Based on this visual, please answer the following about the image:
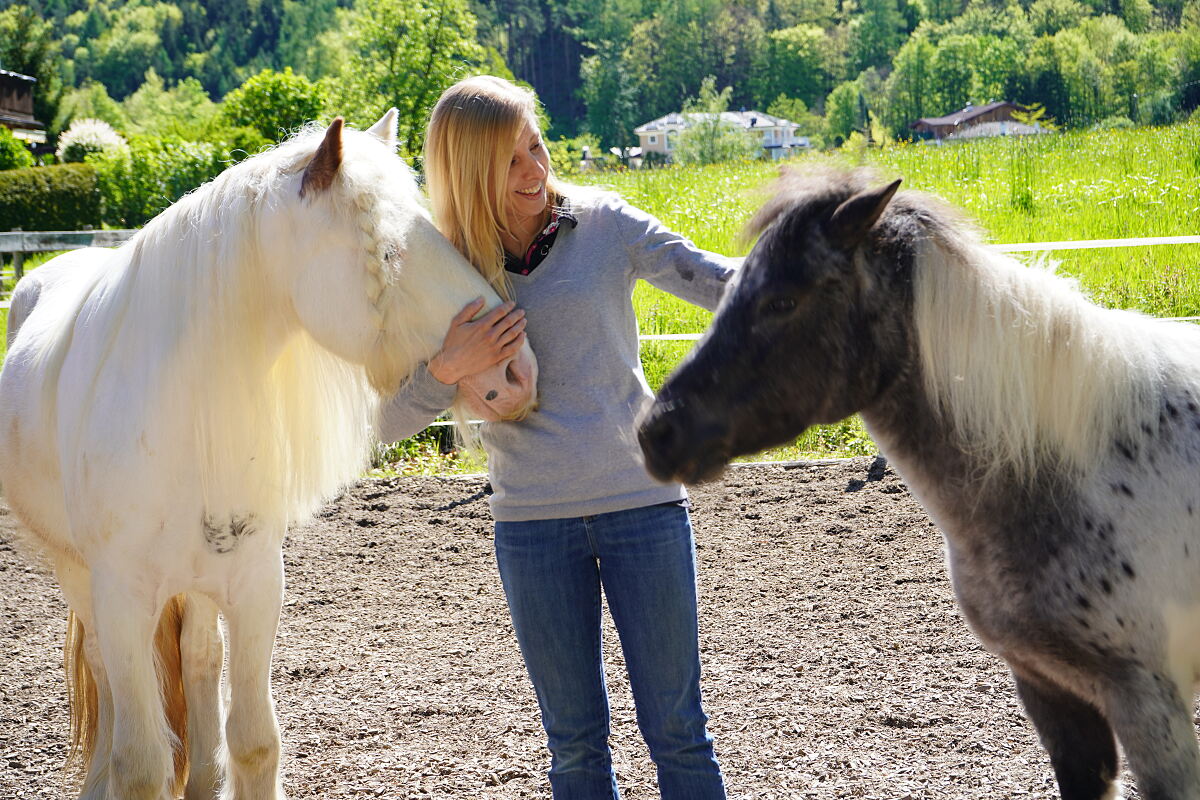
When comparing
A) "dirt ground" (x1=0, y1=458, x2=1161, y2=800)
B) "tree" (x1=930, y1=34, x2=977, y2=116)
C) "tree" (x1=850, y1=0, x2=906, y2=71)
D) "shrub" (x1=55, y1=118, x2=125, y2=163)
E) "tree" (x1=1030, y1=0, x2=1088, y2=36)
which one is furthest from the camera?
"tree" (x1=850, y1=0, x2=906, y2=71)

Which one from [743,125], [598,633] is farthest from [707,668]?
[743,125]

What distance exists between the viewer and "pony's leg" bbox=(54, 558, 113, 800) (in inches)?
111

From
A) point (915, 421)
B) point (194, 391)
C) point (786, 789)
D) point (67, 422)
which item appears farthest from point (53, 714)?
point (915, 421)

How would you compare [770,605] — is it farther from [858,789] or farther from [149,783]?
[149,783]

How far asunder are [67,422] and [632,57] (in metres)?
95.0

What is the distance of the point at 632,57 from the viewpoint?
91.7 metres

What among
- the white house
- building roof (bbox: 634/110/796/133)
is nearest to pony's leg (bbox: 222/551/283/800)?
building roof (bbox: 634/110/796/133)

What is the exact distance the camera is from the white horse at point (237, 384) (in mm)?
2027

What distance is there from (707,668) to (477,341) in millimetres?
2225

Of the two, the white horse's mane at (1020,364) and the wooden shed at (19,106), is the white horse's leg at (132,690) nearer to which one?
the white horse's mane at (1020,364)

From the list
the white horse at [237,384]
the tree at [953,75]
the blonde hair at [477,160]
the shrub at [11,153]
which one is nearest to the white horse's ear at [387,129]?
the white horse at [237,384]

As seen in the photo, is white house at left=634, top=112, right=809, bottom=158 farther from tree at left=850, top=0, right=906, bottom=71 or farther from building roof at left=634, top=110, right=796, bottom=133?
tree at left=850, top=0, right=906, bottom=71

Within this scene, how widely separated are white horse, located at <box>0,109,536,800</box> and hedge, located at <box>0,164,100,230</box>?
57.5ft

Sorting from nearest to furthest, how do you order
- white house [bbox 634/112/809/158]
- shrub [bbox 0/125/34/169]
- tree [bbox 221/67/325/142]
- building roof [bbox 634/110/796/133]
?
shrub [bbox 0/125/34/169]
tree [bbox 221/67/325/142]
building roof [bbox 634/110/796/133]
white house [bbox 634/112/809/158]
